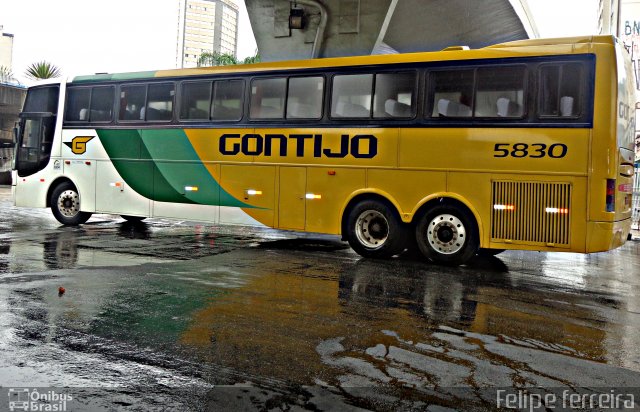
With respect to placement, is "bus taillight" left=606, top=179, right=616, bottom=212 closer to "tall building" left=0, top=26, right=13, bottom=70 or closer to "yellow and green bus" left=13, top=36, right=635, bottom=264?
"yellow and green bus" left=13, top=36, right=635, bottom=264

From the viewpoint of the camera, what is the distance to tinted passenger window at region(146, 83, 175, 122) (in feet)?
44.4

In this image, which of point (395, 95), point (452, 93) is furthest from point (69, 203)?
point (452, 93)

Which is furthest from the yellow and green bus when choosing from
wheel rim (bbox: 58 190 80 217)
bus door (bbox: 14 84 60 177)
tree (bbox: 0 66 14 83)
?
tree (bbox: 0 66 14 83)

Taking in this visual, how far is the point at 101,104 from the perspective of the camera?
14.6 m

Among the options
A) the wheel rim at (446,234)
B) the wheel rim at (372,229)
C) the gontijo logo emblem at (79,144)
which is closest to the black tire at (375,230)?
the wheel rim at (372,229)

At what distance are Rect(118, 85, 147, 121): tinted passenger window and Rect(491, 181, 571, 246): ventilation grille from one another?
26.5ft

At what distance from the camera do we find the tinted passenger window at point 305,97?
460 inches

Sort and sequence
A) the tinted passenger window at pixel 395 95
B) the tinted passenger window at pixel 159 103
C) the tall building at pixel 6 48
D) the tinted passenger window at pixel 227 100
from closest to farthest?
the tinted passenger window at pixel 395 95, the tinted passenger window at pixel 227 100, the tinted passenger window at pixel 159 103, the tall building at pixel 6 48

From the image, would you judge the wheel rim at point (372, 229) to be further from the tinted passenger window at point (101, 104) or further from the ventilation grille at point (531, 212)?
the tinted passenger window at point (101, 104)

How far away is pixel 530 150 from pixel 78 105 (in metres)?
10.6

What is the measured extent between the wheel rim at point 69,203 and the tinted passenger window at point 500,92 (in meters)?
9.87

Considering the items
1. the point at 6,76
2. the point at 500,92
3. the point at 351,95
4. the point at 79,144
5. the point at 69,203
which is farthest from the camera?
the point at 6,76

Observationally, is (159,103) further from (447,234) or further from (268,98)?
(447,234)

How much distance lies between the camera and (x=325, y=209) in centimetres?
1157
